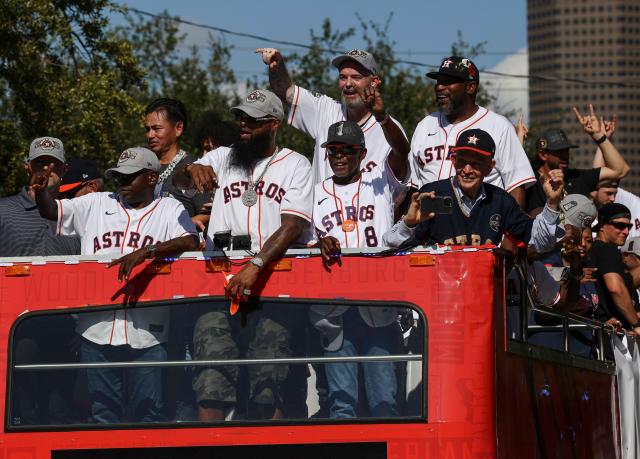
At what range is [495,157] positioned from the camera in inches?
360

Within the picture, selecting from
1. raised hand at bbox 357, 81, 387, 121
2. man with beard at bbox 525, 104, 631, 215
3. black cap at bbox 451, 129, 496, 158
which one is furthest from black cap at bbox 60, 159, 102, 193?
man with beard at bbox 525, 104, 631, 215

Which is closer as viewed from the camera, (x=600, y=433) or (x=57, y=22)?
(x=600, y=433)

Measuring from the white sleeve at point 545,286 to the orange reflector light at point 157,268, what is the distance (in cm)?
226

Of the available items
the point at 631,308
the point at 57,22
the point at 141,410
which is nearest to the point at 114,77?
the point at 57,22

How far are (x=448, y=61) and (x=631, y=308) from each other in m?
3.15

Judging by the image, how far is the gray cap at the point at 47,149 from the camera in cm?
901

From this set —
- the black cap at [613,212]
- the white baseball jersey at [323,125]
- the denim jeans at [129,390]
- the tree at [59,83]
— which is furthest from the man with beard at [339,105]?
the tree at [59,83]

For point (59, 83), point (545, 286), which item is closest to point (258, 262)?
point (545, 286)

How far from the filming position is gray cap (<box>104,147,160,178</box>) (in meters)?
8.21

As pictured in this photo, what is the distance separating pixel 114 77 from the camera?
71.1ft

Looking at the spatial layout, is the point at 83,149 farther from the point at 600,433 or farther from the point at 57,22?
the point at 600,433

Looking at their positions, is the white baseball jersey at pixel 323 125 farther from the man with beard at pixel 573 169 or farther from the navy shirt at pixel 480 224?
the man with beard at pixel 573 169

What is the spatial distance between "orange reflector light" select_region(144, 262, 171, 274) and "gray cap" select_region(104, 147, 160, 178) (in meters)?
1.08

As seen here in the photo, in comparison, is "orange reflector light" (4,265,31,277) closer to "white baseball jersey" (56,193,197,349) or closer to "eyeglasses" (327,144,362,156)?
"white baseball jersey" (56,193,197,349)
